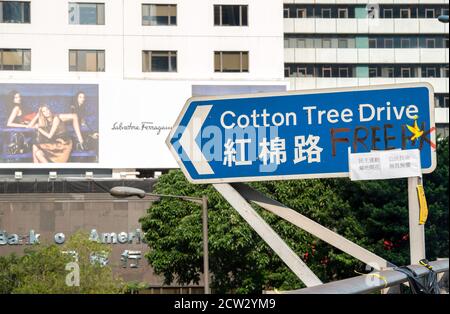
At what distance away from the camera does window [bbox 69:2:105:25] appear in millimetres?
62272

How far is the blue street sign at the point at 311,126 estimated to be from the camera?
363 inches

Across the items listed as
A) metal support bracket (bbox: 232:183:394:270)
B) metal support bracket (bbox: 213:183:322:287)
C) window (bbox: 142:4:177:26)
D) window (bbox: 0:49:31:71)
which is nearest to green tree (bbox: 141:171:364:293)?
window (bbox: 142:4:177:26)

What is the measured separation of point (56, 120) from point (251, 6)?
58.6 ft

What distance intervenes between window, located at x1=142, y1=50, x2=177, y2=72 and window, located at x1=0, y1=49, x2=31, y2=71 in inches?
353

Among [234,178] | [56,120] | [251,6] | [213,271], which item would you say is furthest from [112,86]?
[234,178]

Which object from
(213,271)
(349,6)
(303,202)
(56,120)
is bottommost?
(213,271)

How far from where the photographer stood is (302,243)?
1811 inches

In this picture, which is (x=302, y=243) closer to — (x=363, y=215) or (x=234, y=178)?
(x=363, y=215)

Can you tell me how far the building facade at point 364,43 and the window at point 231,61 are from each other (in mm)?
25326

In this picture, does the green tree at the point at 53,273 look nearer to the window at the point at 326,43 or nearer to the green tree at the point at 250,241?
the green tree at the point at 250,241

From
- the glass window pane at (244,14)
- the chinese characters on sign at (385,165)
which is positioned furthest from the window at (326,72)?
the chinese characters on sign at (385,165)

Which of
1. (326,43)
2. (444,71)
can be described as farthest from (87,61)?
(444,71)

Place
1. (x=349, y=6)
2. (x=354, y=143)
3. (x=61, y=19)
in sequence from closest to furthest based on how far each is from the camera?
1. (x=354, y=143)
2. (x=61, y=19)
3. (x=349, y=6)

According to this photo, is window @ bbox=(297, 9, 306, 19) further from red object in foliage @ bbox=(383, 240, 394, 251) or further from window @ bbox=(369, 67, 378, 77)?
red object in foliage @ bbox=(383, 240, 394, 251)
